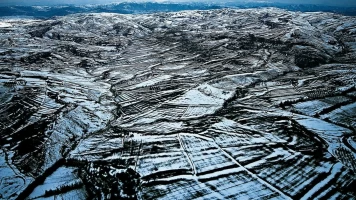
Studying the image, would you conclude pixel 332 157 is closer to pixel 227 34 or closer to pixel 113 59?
pixel 113 59

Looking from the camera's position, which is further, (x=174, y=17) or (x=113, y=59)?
(x=174, y=17)

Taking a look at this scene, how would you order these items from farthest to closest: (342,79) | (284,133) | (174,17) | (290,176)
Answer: (174,17) → (342,79) → (284,133) → (290,176)

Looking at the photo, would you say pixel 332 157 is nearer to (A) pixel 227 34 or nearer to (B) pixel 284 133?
(B) pixel 284 133

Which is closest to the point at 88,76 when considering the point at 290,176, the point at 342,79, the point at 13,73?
the point at 13,73

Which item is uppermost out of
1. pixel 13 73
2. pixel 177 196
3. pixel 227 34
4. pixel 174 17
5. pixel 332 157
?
pixel 174 17

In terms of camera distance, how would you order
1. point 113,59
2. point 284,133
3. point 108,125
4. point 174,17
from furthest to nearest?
point 174,17 < point 113,59 < point 108,125 < point 284,133

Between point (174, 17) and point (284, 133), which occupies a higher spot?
point (174, 17)

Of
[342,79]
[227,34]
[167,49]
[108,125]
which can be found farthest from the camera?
[227,34]

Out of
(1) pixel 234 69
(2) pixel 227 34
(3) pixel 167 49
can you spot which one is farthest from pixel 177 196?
(2) pixel 227 34

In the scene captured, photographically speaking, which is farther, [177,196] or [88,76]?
[88,76]
